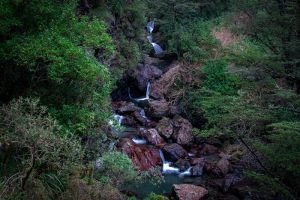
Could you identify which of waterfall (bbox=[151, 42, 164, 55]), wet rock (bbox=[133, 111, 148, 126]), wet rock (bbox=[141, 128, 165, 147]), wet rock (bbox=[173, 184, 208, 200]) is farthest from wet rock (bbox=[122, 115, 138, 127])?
waterfall (bbox=[151, 42, 164, 55])

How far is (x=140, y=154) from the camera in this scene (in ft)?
66.5

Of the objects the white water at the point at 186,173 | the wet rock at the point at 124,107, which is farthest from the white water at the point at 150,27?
the white water at the point at 186,173

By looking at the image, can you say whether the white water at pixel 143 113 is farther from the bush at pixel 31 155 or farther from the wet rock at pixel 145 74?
the bush at pixel 31 155

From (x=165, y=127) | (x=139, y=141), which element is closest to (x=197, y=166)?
(x=165, y=127)

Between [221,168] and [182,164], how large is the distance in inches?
85.0

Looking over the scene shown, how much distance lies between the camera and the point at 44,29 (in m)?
Result: 11.2

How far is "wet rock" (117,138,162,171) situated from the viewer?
64.7 ft

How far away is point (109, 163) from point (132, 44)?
555 inches

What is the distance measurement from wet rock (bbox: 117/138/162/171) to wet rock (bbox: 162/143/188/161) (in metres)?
0.56

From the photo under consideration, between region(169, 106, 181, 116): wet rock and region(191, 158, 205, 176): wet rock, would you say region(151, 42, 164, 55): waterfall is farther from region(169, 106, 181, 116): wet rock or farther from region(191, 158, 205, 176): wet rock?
region(191, 158, 205, 176): wet rock

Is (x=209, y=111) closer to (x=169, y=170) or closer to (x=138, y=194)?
(x=169, y=170)

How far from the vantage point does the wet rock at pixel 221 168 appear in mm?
19578

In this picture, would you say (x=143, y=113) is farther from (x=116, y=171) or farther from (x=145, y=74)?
(x=116, y=171)

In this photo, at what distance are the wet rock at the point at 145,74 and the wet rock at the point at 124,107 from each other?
7.30 feet
